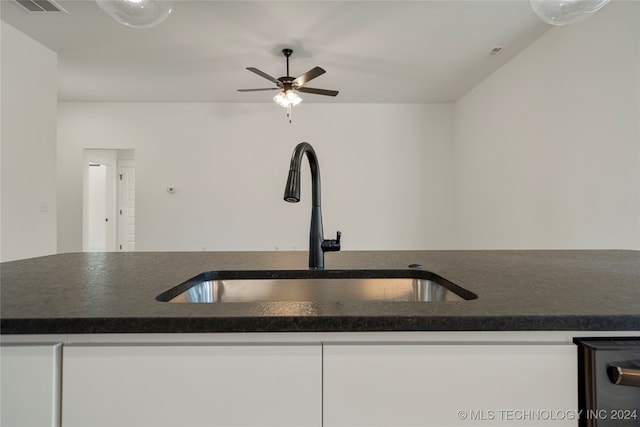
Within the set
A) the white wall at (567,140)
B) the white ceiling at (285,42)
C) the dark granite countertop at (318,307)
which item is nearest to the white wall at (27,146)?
the white ceiling at (285,42)

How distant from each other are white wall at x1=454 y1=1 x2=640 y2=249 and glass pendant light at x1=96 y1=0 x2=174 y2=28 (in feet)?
9.85

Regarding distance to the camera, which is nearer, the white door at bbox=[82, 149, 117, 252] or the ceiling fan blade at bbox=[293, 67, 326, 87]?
the ceiling fan blade at bbox=[293, 67, 326, 87]

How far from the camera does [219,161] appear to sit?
5242mm

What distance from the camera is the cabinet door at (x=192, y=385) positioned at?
0.52 metres

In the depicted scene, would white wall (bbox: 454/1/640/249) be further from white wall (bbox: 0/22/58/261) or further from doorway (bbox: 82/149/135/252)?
doorway (bbox: 82/149/135/252)

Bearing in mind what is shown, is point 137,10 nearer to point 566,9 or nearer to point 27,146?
point 566,9

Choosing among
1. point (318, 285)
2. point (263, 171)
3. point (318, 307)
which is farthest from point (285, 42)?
point (318, 307)

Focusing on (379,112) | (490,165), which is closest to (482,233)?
(490,165)

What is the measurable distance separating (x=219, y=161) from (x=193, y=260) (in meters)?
4.39

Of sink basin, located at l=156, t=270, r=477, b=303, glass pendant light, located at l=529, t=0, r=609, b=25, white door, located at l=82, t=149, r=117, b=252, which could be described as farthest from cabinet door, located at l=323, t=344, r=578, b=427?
white door, located at l=82, t=149, r=117, b=252

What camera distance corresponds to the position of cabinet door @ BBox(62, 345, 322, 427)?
0.52 metres

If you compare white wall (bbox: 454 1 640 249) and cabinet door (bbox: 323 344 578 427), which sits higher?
white wall (bbox: 454 1 640 249)

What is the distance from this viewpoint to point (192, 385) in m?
0.52

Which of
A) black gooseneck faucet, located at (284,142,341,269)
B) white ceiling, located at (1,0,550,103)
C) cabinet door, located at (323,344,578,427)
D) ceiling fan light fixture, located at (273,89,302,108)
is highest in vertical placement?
white ceiling, located at (1,0,550,103)
